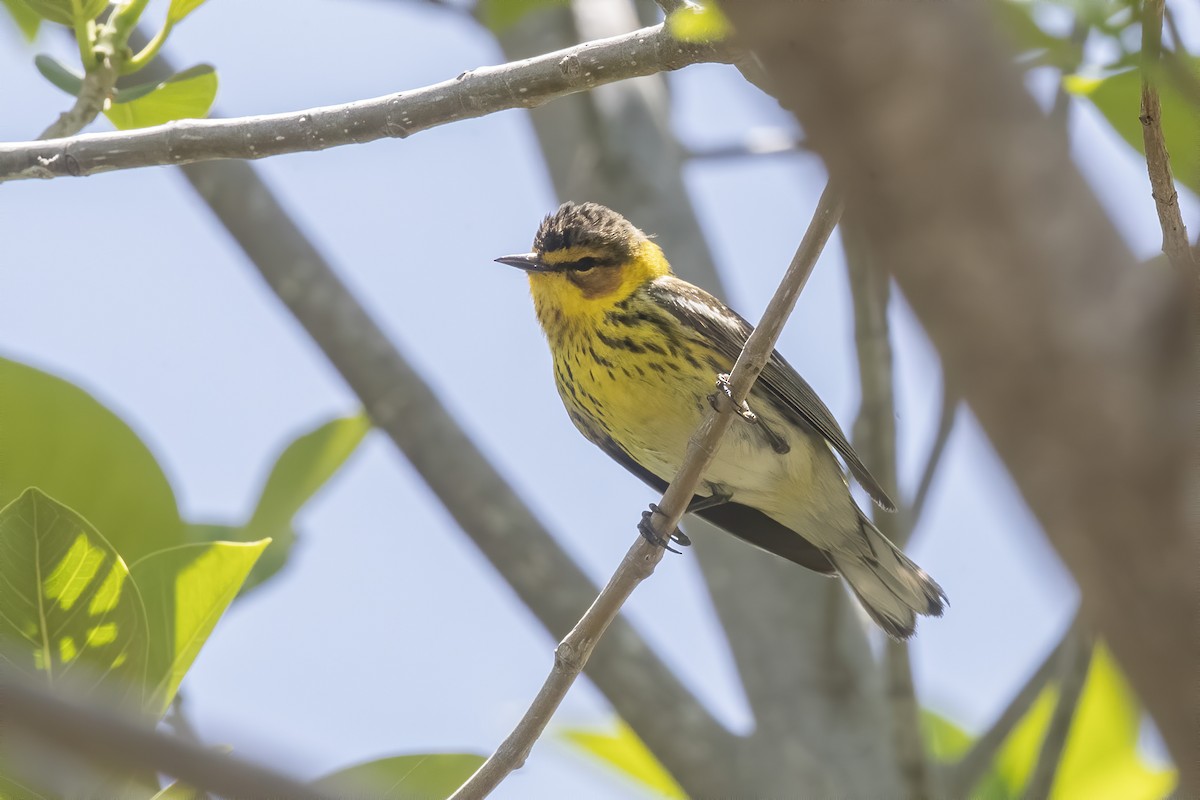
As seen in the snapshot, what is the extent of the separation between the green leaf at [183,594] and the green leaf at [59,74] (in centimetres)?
122

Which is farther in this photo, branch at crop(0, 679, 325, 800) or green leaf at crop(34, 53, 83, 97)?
green leaf at crop(34, 53, 83, 97)

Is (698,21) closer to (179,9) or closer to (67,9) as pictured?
(179,9)

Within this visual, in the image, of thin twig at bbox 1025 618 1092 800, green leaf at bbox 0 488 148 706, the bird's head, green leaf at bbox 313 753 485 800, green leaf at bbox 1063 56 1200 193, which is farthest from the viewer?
the bird's head

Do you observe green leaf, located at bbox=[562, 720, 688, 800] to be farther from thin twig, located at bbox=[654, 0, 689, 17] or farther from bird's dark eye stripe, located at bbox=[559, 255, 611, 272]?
thin twig, located at bbox=[654, 0, 689, 17]

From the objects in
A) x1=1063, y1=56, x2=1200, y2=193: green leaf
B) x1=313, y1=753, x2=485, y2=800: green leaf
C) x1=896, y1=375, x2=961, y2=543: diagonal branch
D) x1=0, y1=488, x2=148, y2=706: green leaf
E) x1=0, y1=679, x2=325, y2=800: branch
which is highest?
x1=896, y1=375, x2=961, y2=543: diagonal branch

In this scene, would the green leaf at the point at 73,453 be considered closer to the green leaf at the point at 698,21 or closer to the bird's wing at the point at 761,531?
the green leaf at the point at 698,21

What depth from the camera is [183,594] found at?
2688 millimetres

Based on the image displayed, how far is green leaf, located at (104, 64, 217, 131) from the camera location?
3008mm

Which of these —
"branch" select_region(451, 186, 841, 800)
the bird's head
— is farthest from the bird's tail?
"branch" select_region(451, 186, 841, 800)

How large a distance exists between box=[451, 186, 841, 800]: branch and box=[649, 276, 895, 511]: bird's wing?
4.24 ft

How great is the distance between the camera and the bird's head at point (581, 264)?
445 cm

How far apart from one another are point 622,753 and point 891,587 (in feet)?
4.66

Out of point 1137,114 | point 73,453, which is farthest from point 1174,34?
point 73,453

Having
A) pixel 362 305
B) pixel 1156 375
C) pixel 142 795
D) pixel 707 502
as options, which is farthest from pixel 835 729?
pixel 1156 375
